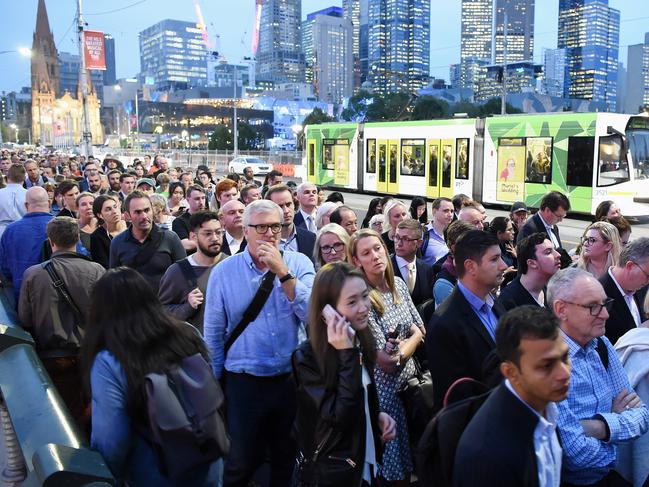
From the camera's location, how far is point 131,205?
6305 mm

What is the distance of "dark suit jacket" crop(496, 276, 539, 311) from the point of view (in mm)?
4625

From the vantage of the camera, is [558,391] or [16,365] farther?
[16,365]

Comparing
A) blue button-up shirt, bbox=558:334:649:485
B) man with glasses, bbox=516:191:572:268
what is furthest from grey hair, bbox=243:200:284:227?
man with glasses, bbox=516:191:572:268

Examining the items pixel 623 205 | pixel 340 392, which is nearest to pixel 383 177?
pixel 623 205

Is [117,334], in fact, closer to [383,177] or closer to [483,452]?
[483,452]

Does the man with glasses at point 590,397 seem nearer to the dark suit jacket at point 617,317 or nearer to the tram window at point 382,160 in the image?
the dark suit jacket at point 617,317

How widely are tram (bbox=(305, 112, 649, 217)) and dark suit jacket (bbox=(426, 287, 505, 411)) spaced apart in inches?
691

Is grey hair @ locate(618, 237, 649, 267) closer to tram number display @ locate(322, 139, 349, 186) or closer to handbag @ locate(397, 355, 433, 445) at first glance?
handbag @ locate(397, 355, 433, 445)

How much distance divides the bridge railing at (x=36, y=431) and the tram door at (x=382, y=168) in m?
24.1

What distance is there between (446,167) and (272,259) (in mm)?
21372

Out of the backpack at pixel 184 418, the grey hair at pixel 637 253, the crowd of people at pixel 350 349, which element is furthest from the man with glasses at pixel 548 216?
the backpack at pixel 184 418

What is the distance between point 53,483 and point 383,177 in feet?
86.1

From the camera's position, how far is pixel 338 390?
3.21 m

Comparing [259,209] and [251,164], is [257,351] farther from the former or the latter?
[251,164]
